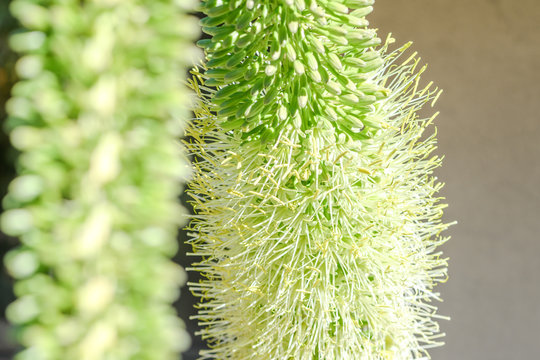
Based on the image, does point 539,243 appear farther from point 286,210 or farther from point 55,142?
point 55,142

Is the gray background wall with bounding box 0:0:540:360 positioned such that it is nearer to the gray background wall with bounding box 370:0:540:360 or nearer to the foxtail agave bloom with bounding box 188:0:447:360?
the gray background wall with bounding box 370:0:540:360

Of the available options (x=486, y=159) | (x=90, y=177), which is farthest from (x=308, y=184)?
(x=486, y=159)

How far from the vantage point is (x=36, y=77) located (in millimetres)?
201

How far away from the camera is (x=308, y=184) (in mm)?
575

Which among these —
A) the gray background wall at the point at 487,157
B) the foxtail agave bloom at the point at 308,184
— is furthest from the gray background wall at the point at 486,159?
the foxtail agave bloom at the point at 308,184

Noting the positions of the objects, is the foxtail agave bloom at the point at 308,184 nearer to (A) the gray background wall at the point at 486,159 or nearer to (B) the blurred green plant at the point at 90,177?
(B) the blurred green plant at the point at 90,177

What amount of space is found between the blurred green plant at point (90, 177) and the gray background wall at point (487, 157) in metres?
1.45

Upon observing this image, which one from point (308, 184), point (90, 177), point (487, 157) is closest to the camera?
point (90, 177)

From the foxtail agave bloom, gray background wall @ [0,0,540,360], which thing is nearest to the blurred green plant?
the foxtail agave bloom

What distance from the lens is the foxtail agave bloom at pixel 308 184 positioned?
540 mm

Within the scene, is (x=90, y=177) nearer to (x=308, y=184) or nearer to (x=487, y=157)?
(x=308, y=184)

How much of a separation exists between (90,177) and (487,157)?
1627 mm

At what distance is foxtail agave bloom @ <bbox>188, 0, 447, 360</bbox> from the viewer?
1.77 feet

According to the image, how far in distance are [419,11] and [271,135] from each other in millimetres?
1168
